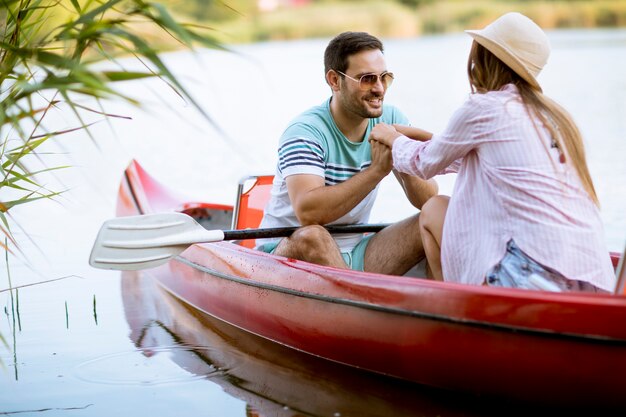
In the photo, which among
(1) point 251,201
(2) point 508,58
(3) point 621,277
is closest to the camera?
(3) point 621,277

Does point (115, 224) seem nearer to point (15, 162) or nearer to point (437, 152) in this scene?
point (15, 162)

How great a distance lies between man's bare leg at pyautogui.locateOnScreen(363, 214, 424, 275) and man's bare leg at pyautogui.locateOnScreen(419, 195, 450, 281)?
380 mm

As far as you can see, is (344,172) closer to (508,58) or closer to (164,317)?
(508,58)

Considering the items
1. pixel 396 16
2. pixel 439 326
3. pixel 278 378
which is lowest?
pixel 278 378

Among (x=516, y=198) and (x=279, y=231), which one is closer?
(x=516, y=198)

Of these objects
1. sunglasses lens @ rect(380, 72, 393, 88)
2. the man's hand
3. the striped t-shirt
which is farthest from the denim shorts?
sunglasses lens @ rect(380, 72, 393, 88)

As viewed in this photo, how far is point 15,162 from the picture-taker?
10.7 feet

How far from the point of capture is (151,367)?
4227mm

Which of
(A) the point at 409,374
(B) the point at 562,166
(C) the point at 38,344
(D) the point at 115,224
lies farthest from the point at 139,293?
(B) the point at 562,166

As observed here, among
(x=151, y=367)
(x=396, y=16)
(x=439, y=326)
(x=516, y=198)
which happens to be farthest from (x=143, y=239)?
(x=396, y=16)

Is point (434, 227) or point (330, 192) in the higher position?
point (330, 192)

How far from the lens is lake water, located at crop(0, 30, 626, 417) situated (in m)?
3.66

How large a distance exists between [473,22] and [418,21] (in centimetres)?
223

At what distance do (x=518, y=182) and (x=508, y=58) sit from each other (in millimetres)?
441
